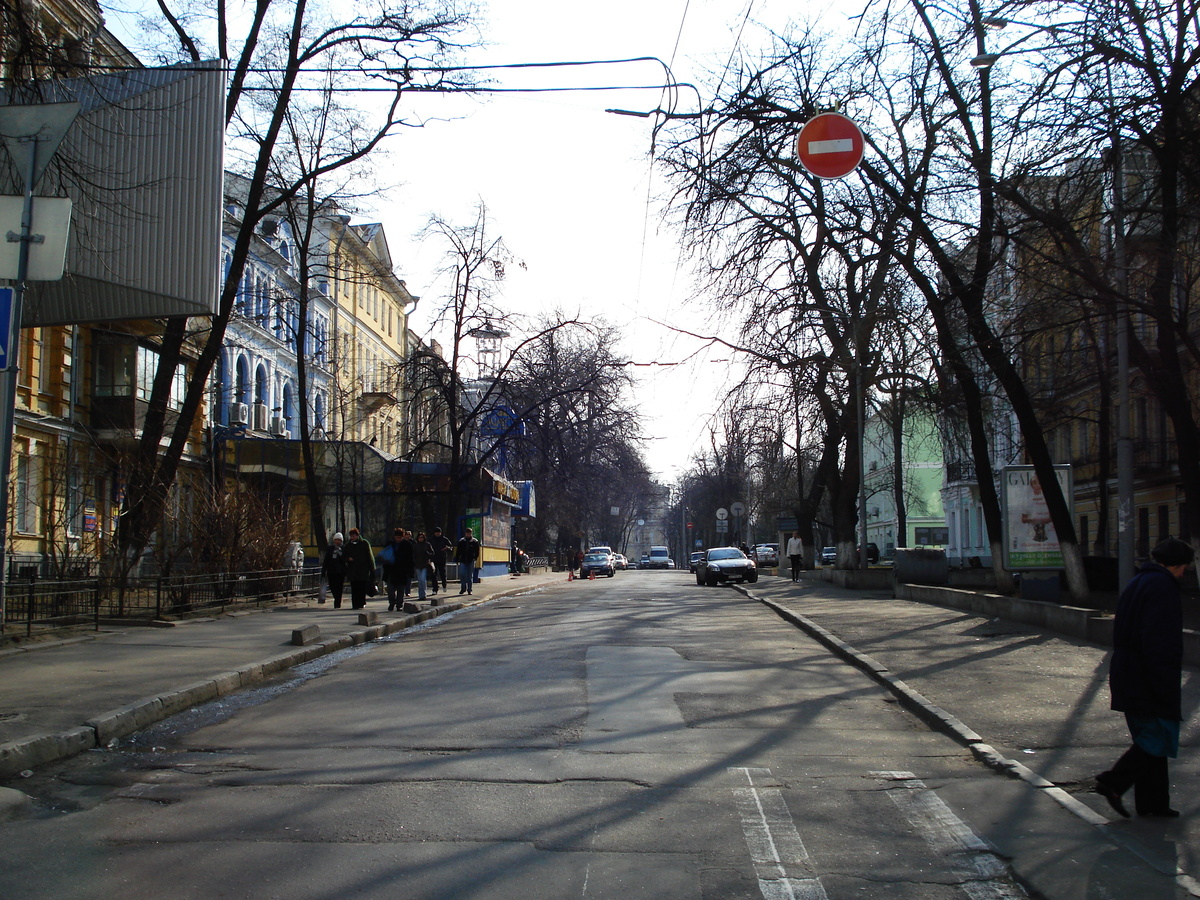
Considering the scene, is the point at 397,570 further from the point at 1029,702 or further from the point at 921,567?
the point at 921,567

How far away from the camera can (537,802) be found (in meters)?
6.32

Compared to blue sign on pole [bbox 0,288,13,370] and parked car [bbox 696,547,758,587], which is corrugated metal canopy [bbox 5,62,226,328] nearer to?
blue sign on pole [bbox 0,288,13,370]

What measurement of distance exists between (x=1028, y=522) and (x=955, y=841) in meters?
16.9

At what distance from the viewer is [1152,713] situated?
230 inches

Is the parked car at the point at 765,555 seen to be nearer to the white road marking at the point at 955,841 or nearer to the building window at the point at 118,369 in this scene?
the building window at the point at 118,369

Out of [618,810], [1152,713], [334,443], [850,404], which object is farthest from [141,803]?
[850,404]

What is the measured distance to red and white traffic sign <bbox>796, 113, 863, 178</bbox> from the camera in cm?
1240

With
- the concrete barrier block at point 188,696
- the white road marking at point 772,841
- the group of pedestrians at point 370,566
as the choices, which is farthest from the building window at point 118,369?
the white road marking at point 772,841

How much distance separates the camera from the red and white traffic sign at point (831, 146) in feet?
40.7

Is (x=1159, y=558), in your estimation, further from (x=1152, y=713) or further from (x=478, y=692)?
(x=478, y=692)

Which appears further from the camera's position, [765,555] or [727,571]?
[765,555]

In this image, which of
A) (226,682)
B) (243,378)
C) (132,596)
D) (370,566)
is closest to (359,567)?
(370,566)

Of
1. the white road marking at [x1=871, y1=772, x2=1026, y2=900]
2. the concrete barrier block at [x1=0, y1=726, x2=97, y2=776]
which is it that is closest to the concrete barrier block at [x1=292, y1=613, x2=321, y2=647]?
the concrete barrier block at [x1=0, y1=726, x2=97, y2=776]

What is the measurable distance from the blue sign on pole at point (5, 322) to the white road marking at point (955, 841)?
26.8 feet
